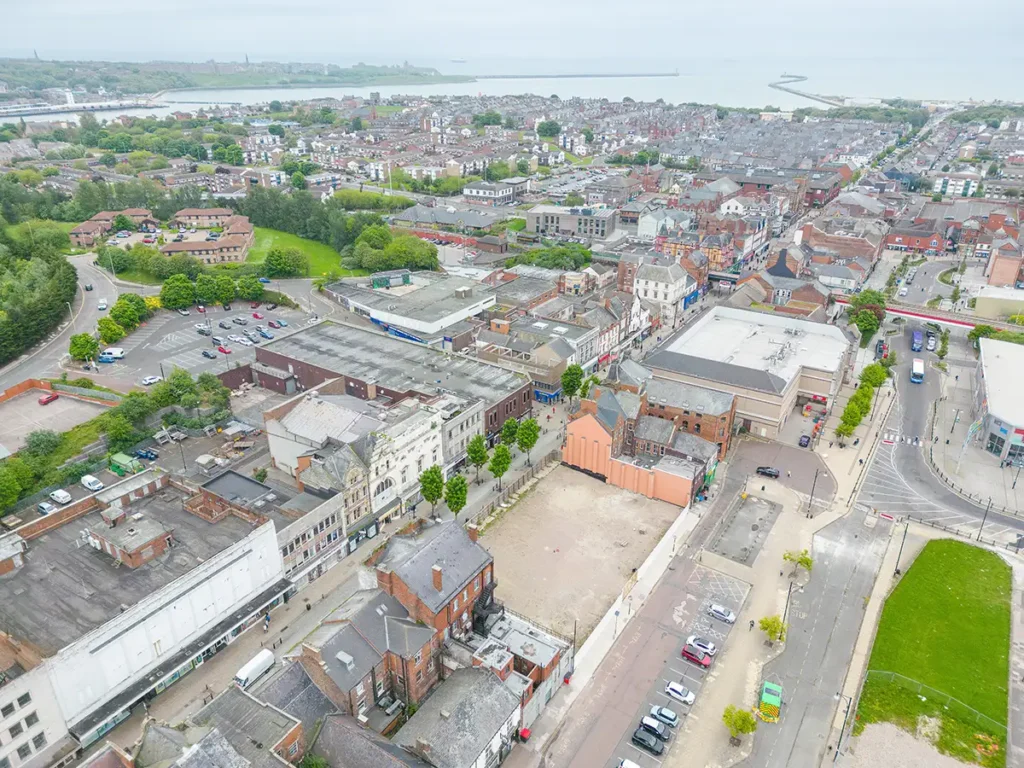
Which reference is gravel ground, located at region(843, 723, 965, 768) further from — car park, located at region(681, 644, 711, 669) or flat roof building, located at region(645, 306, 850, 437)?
flat roof building, located at region(645, 306, 850, 437)

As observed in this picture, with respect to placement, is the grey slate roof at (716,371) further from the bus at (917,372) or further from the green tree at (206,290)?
the green tree at (206,290)

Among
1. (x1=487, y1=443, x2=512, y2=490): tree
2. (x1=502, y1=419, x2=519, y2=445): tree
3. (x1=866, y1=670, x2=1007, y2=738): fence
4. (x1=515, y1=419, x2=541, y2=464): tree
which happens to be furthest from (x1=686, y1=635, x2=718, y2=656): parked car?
(x1=502, y1=419, x2=519, y2=445): tree

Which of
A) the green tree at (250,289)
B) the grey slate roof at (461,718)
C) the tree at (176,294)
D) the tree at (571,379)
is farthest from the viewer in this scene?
the green tree at (250,289)

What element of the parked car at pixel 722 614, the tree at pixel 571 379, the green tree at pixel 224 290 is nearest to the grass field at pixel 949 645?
the parked car at pixel 722 614

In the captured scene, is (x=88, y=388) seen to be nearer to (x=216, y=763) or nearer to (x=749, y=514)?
(x=216, y=763)

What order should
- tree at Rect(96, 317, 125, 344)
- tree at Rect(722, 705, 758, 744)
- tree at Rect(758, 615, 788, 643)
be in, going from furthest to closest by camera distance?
1. tree at Rect(96, 317, 125, 344)
2. tree at Rect(758, 615, 788, 643)
3. tree at Rect(722, 705, 758, 744)

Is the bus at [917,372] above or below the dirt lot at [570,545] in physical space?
above

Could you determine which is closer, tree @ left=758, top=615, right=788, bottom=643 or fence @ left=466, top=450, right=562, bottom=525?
tree @ left=758, top=615, right=788, bottom=643
